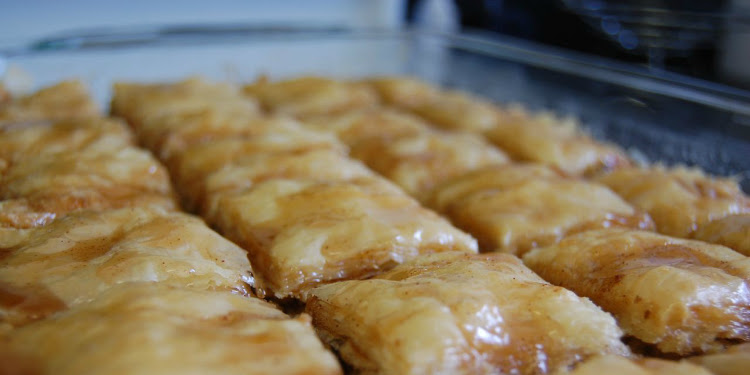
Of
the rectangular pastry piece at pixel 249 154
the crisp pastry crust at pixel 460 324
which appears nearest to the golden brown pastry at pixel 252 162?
the rectangular pastry piece at pixel 249 154

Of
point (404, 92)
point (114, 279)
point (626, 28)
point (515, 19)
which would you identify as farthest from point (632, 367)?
point (515, 19)

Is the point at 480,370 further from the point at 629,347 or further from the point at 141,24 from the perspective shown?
the point at 141,24

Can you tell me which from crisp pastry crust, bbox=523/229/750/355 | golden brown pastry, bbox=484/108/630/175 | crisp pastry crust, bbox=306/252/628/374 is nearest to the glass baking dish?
golden brown pastry, bbox=484/108/630/175

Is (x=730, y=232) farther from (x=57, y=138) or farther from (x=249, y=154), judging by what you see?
(x=57, y=138)

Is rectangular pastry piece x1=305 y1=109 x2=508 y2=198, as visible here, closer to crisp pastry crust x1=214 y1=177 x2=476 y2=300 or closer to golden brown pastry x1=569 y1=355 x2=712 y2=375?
crisp pastry crust x1=214 y1=177 x2=476 y2=300

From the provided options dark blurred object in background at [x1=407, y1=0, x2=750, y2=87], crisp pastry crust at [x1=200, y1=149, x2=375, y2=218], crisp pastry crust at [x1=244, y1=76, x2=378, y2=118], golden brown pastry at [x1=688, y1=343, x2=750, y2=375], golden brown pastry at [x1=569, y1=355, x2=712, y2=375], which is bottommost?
golden brown pastry at [x1=688, y1=343, x2=750, y2=375]

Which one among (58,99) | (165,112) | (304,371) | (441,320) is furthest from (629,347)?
(58,99)
